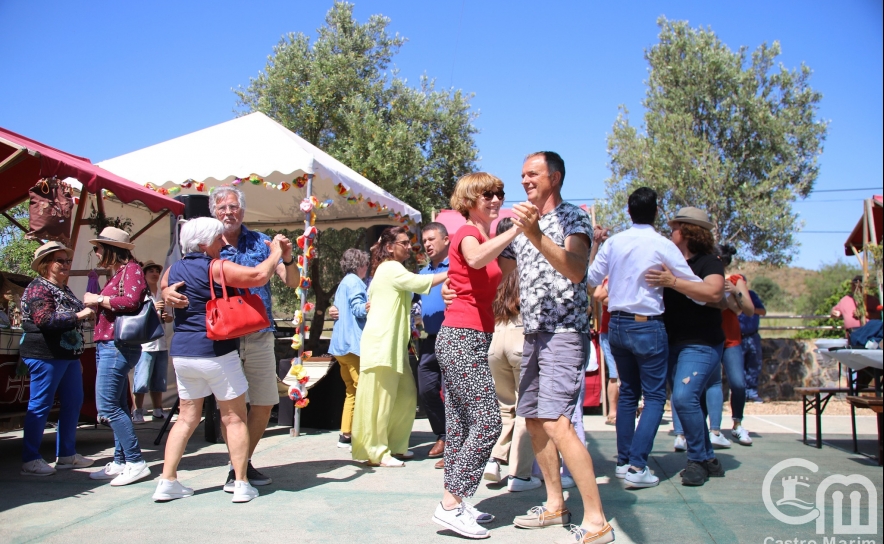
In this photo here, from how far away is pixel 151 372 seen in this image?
7.56m

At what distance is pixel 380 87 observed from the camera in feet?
53.2

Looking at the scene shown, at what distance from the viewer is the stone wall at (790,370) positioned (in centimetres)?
1137

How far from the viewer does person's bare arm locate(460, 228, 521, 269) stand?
3.21 m

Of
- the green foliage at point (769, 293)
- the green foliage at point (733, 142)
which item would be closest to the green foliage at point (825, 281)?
the green foliage at point (769, 293)

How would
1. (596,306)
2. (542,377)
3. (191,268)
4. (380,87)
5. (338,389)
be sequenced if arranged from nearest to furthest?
1. (542,377)
2. (191,268)
3. (338,389)
4. (596,306)
5. (380,87)

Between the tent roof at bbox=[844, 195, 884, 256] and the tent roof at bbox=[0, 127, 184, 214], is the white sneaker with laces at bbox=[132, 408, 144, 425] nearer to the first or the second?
the tent roof at bbox=[0, 127, 184, 214]

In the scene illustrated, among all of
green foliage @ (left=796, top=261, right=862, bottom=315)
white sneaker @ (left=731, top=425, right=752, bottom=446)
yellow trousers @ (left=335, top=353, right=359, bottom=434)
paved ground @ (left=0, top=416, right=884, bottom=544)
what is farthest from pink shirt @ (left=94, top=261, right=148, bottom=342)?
green foliage @ (left=796, top=261, right=862, bottom=315)

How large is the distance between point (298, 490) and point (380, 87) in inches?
518

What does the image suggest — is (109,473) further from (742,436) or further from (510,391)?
(742,436)

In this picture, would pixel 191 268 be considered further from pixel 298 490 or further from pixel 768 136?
pixel 768 136

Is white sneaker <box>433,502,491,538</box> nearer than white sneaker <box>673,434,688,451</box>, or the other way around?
white sneaker <box>433,502,491,538</box>

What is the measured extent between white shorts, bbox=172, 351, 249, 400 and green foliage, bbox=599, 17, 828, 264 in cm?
1558

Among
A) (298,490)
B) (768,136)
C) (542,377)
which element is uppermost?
(768,136)

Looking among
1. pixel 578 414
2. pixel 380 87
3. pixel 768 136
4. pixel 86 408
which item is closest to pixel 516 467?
pixel 578 414
